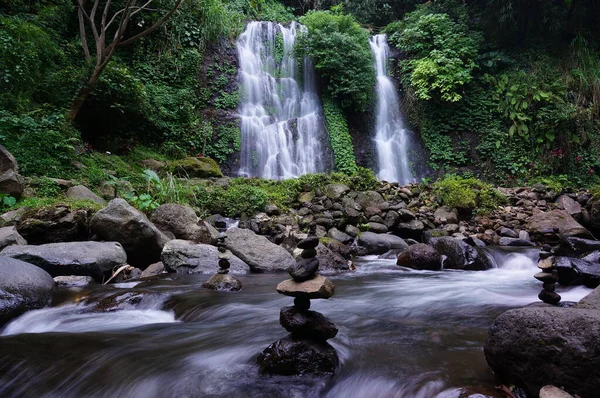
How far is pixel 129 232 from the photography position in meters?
6.47

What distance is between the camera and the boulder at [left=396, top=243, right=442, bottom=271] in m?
7.25

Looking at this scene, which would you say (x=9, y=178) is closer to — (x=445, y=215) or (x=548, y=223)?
(x=445, y=215)

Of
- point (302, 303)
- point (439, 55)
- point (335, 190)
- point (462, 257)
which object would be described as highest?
→ point (439, 55)

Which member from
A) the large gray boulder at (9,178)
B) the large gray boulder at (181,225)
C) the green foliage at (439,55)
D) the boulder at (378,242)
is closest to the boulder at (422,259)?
the boulder at (378,242)

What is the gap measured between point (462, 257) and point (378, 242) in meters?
1.96

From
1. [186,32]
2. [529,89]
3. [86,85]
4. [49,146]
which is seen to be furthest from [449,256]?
[186,32]

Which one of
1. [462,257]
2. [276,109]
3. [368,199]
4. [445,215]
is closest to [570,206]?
[445,215]

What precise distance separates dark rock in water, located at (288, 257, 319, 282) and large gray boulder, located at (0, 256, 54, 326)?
299cm

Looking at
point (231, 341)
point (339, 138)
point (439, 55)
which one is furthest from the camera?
point (439, 55)

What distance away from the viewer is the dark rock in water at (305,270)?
2.64 meters

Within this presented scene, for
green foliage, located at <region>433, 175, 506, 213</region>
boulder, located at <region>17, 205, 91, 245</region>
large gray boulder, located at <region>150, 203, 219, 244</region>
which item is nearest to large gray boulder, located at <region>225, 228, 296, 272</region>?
large gray boulder, located at <region>150, 203, 219, 244</region>

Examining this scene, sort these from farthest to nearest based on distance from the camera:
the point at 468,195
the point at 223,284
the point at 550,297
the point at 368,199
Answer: the point at 468,195 → the point at 368,199 → the point at 223,284 → the point at 550,297

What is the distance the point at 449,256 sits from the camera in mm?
7402

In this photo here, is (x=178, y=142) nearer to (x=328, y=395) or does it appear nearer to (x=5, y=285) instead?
(x=5, y=285)
